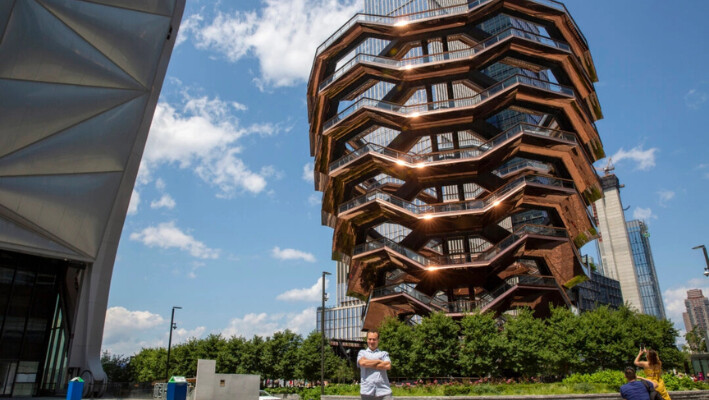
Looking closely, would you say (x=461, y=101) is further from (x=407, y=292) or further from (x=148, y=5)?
(x=148, y=5)

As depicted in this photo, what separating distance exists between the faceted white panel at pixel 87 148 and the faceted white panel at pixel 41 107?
487mm

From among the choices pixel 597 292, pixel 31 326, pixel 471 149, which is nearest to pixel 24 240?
pixel 31 326

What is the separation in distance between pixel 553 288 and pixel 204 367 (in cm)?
2854

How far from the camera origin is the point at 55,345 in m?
35.3

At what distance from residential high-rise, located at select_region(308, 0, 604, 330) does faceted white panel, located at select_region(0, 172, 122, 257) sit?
2081 centimetres

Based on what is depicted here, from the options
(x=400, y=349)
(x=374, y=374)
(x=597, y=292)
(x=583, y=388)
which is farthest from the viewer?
(x=597, y=292)

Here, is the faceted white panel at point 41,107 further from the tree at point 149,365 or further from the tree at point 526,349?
the tree at point 149,365

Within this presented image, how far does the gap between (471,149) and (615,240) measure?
548 feet

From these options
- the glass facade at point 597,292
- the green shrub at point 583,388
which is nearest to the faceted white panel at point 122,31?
the green shrub at point 583,388

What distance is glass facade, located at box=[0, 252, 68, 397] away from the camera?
111 feet

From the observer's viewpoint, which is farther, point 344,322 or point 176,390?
point 344,322

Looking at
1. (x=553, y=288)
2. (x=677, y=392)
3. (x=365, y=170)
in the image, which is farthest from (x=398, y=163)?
(x=677, y=392)

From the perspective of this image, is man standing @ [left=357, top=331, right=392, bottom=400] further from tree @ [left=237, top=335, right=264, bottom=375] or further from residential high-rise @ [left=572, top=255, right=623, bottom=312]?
residential high-rise @ [left=572, top=255, right=623, bottom=312]

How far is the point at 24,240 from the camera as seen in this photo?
28969mm
